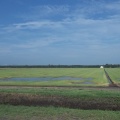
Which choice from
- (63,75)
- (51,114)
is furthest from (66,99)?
(63,75)

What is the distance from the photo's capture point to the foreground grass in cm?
1567

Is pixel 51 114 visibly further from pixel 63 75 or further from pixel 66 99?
pixel 63 75

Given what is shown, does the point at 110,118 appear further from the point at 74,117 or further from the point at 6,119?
the point at 6,119

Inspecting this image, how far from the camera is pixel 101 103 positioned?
20.4 meters

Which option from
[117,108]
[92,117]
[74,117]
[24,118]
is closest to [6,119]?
[24,118]

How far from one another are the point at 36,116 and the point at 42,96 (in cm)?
609

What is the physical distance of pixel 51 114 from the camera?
16.6 m

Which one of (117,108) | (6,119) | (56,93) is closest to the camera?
(6,119)

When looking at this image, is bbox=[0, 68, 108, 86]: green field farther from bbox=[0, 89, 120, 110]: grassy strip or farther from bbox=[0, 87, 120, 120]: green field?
bbox=[0, 87, 120, 120]: green field

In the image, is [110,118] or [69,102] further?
[69,102]

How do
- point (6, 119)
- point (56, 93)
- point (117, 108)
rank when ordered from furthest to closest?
point (56, 93), point (117, 108), point (6, 119)

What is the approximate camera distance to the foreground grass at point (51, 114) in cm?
1567

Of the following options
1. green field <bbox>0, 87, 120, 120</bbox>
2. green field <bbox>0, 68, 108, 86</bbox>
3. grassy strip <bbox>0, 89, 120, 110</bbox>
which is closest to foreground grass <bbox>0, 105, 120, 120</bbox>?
green field <bbox>0, 87, 120, 120</bbox>

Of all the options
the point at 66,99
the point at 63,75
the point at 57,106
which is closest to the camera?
the point at 57,106
